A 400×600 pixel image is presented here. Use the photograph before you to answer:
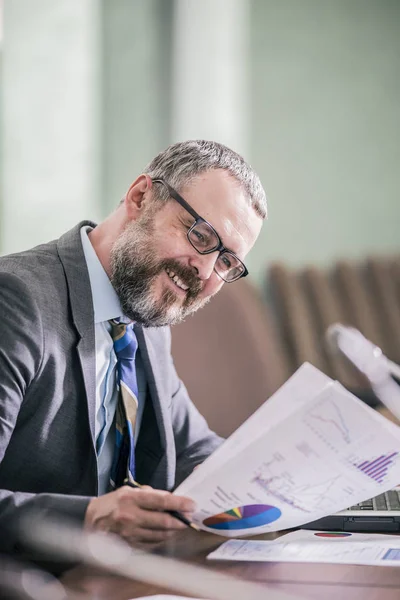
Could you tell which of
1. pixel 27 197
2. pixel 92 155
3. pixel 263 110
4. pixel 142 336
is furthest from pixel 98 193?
pixel 142 336

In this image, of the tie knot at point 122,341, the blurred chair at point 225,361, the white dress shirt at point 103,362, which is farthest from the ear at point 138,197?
the blurred chair at point 225,361

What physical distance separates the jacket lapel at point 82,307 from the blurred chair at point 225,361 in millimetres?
1161

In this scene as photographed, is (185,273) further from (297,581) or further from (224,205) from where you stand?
(297,581)

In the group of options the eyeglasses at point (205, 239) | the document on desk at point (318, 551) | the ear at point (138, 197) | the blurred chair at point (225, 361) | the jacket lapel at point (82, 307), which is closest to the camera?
the document on desk at point (318, 551)

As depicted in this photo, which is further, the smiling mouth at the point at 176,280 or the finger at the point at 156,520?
the smiling mouth at the point at 176,280

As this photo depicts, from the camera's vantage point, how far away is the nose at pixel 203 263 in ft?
4.50

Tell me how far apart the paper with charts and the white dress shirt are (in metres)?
0.35

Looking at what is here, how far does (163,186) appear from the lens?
1441 mm

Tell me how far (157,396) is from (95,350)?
222 mm

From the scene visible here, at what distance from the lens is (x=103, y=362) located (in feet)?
4.43

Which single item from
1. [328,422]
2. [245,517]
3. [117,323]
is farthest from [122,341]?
[328,422]

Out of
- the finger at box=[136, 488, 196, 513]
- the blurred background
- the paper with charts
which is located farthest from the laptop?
the blurred background

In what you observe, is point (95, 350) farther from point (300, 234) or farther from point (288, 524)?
point (300, 234)

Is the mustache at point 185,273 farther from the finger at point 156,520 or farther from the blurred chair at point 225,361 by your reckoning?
the blurred chair at point 225,361
